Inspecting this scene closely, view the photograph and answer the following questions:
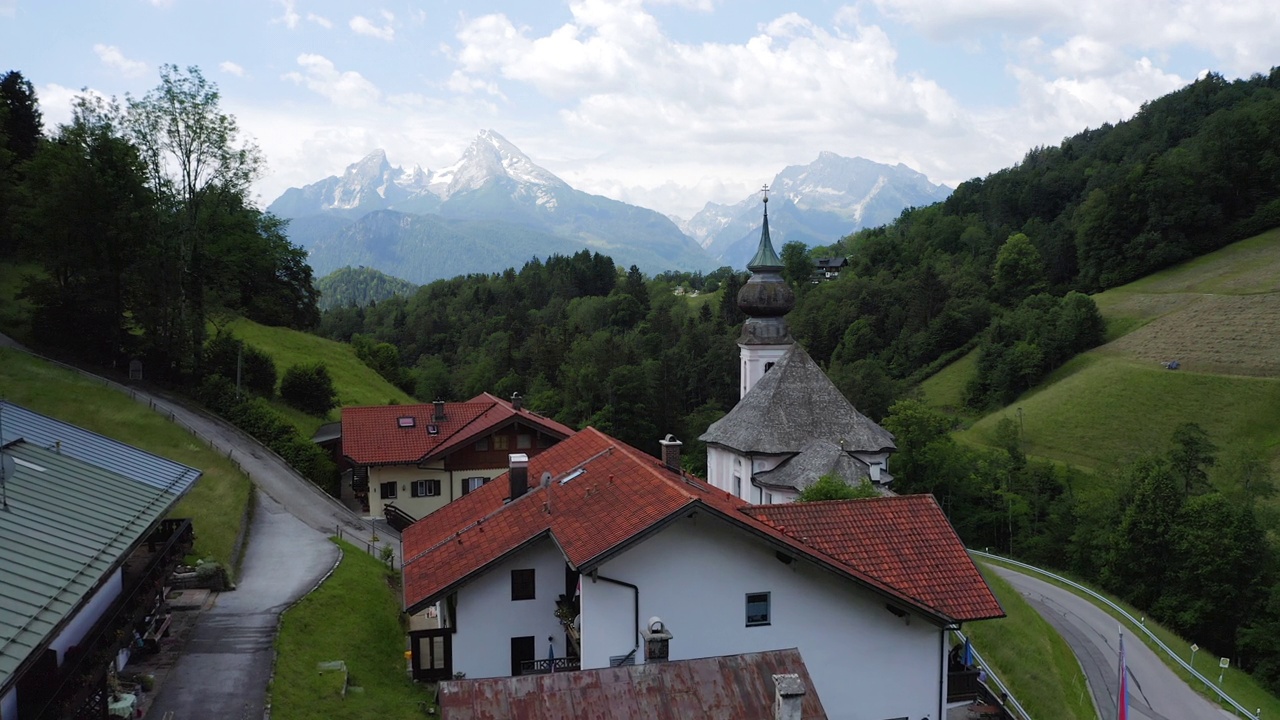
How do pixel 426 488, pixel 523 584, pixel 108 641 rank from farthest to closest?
pixel 426 488
pixel 523 584
pixel 108 641

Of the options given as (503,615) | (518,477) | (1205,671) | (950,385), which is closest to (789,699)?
(503,615)

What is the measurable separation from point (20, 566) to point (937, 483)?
168ft

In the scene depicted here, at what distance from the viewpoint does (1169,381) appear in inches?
2758

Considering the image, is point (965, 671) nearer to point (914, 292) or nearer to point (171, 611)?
point (171, 611)

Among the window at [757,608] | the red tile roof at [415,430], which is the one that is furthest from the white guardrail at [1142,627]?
the red tile roof at [415,430]

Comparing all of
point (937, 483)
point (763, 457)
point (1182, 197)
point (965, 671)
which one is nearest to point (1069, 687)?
point (965, 671)

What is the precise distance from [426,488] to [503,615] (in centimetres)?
2228

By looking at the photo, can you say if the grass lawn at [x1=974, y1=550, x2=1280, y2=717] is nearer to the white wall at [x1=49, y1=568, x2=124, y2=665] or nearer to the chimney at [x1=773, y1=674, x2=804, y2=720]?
the chimney at [x1=773, y1=674, x2=804, y2=720]

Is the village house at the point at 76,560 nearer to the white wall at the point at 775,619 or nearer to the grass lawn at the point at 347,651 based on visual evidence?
the grass lawn at the point at 347,651

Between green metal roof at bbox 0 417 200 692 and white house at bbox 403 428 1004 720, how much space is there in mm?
6168

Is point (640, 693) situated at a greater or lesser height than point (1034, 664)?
greater

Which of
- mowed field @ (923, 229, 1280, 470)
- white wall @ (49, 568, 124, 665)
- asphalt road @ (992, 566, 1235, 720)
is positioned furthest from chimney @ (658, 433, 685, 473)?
mowed field @ (923, 229, 1280, 470)

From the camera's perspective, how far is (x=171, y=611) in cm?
2183

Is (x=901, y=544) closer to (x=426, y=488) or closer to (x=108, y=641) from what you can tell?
(x=108, y=641)
